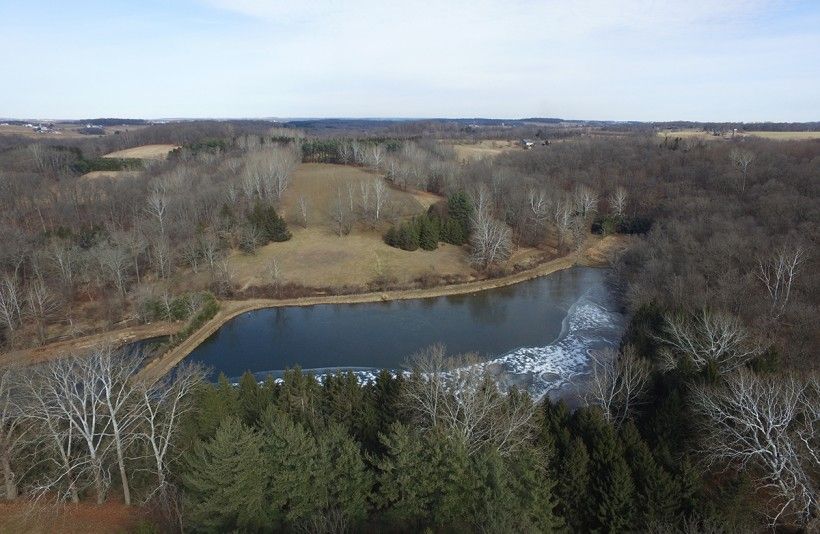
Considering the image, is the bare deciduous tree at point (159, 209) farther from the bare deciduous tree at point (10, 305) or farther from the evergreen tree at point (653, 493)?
the evergreen tree at point (653, 493)

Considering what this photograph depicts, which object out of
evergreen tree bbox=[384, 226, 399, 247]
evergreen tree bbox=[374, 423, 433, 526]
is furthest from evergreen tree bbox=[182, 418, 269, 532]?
evergreen tree bbox=[384, 226, 399, 247]

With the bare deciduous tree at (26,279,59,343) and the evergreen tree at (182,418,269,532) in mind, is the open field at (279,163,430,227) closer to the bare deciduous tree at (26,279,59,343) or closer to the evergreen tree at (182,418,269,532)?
the bare deciduous tree at (26,279,59,343)

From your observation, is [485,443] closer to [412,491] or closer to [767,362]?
[412,491]

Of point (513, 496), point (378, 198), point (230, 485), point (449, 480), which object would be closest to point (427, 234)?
point (378, 198)

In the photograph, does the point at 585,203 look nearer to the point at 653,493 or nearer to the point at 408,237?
the point at 408,237

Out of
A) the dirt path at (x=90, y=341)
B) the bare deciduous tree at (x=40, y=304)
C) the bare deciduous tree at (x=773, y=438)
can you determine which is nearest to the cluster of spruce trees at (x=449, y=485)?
the bare deciduous tree at (x=773, y=438)

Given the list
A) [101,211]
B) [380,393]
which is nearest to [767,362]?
[380,393]
